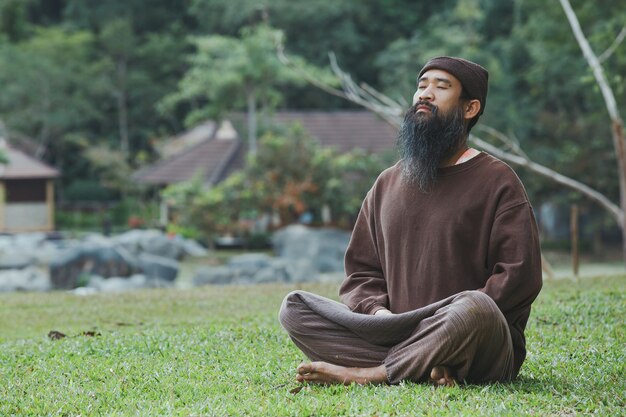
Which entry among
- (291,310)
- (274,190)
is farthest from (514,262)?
(274,190)

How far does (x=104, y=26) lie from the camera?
44.2 metres

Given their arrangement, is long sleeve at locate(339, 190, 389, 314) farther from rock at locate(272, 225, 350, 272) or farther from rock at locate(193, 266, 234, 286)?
rock at locate(272, 225, 350, 272)

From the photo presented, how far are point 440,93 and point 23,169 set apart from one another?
1312 inches

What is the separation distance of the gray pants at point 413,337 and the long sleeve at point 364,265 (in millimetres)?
173

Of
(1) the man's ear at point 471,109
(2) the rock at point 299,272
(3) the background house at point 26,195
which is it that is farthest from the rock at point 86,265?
(3) the background house at point 26,195

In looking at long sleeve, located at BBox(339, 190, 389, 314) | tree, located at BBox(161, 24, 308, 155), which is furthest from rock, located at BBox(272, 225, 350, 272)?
long sleeve, located at BBox(339, 190, 389, 314)

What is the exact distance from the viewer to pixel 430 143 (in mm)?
4973

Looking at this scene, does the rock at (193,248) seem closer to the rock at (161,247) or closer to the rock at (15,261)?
the rock at (161,247)

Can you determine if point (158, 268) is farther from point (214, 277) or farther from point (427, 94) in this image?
point (427, 94)

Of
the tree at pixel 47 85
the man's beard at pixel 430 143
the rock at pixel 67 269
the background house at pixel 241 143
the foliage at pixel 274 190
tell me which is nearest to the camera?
the man's beard at pixel 430 143

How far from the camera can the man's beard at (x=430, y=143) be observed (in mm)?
4961

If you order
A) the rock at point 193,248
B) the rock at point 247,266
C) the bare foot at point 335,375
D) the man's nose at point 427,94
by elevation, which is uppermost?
the man's nose at point 427,94

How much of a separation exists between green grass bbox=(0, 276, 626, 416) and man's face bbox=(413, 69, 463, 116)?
54.6 inches

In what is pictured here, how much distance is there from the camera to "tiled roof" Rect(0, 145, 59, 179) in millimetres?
35906
